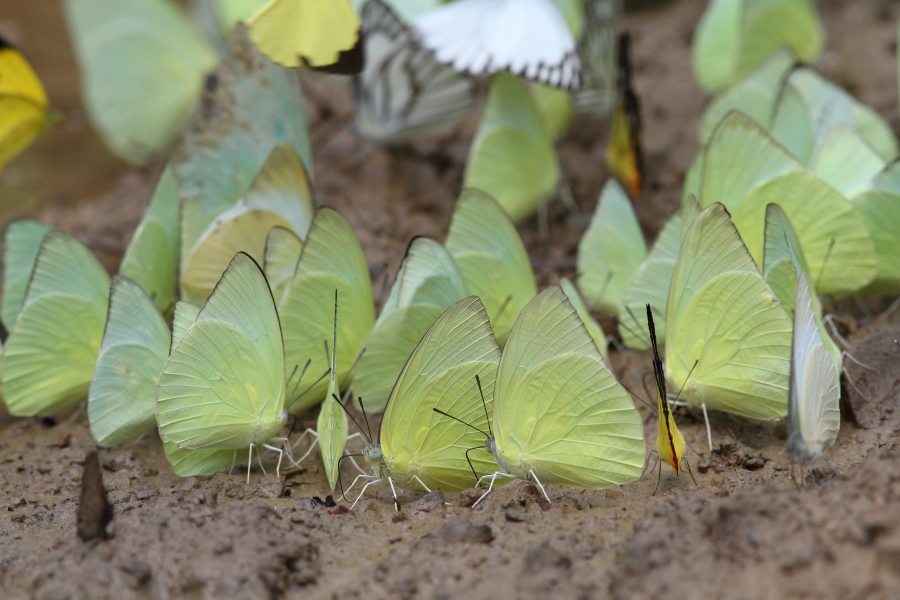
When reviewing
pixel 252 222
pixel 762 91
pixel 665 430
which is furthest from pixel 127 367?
pixel 762 91

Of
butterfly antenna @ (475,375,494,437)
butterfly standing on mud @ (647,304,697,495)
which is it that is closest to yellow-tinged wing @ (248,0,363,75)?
butterfly antenna @ (475,375,494,437)

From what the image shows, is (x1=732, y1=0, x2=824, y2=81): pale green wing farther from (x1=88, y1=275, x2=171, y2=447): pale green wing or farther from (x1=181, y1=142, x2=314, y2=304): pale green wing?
(x1=88, y1=275, x2=171, y2=447): pale green wing

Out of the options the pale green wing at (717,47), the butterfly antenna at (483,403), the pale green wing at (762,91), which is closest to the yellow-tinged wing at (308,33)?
the butterfly antenna at (483,403)

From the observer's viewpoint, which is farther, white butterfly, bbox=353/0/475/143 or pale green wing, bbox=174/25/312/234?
white butterfly, bbox=353/0/475/143

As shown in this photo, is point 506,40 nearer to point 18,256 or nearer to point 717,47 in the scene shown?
point 717,47

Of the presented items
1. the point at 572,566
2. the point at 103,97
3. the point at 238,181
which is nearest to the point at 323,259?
the point at 238,181

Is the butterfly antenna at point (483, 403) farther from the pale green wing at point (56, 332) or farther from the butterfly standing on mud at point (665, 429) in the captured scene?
the pale green wing at point (56, 332)
